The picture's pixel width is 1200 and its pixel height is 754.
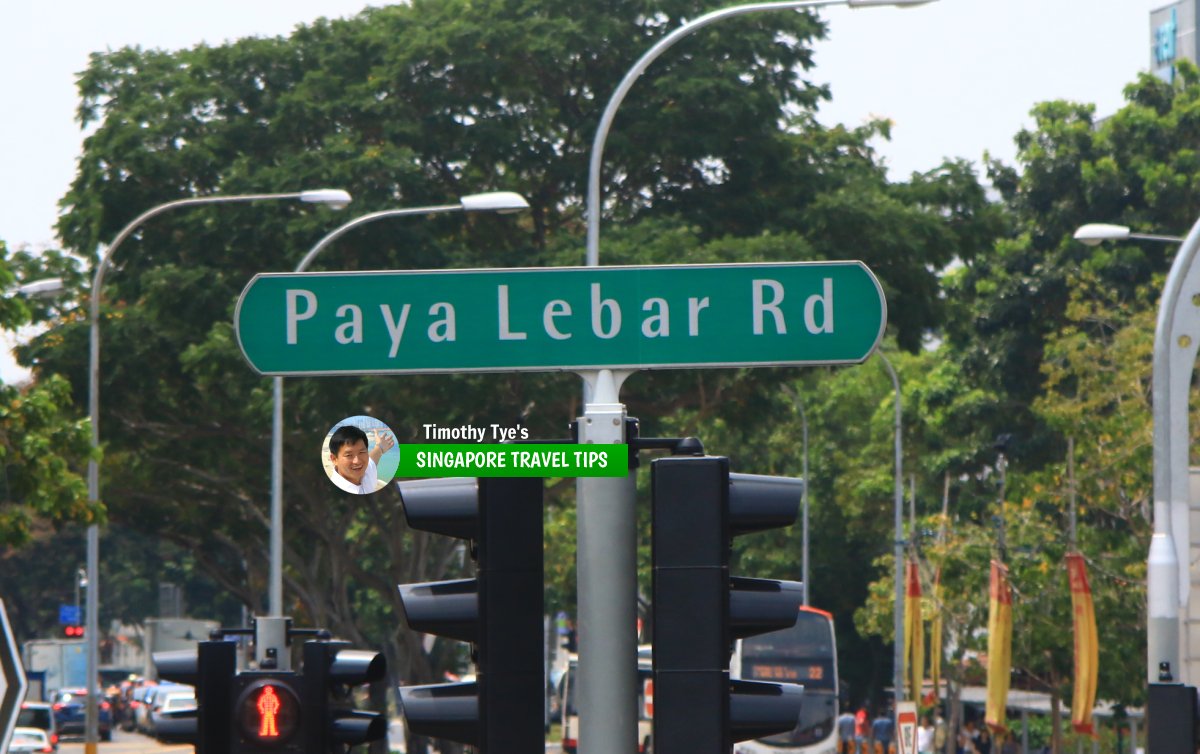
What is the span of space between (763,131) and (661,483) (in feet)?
83.6

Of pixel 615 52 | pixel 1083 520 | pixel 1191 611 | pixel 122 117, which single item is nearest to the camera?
pixel 1191 611

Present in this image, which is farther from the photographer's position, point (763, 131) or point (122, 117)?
point (122, 117)

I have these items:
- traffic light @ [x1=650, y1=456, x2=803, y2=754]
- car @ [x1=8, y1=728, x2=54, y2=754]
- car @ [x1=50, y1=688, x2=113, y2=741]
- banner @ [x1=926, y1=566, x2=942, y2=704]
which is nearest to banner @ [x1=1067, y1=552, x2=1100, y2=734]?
banner @ [x1=926, y1=566, x2=942, y2=704]

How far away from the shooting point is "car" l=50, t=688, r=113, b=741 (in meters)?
60.4

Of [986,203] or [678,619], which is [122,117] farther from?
[678,619]

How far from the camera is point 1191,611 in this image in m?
14.8

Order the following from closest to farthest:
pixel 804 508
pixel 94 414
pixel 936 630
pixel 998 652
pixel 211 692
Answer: pixel 211 692
pixel 94 414
pixel 998 652
pixel 936 630
pixel 804 508

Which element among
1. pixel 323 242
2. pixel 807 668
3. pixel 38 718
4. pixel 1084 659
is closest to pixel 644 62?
pixel 323 242

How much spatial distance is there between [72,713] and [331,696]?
57.7 metres

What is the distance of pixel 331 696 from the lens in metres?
6.86

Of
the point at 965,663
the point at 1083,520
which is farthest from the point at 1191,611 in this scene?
the point at 965,663

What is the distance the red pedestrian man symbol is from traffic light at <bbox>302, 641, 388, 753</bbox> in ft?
0.38

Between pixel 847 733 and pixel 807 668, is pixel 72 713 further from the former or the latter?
pixel 807 668

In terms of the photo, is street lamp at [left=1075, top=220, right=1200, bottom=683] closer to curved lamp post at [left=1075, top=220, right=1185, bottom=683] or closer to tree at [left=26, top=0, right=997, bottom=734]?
curved lamp post at [left=1075, top=220, right=1185, bottom=683]
